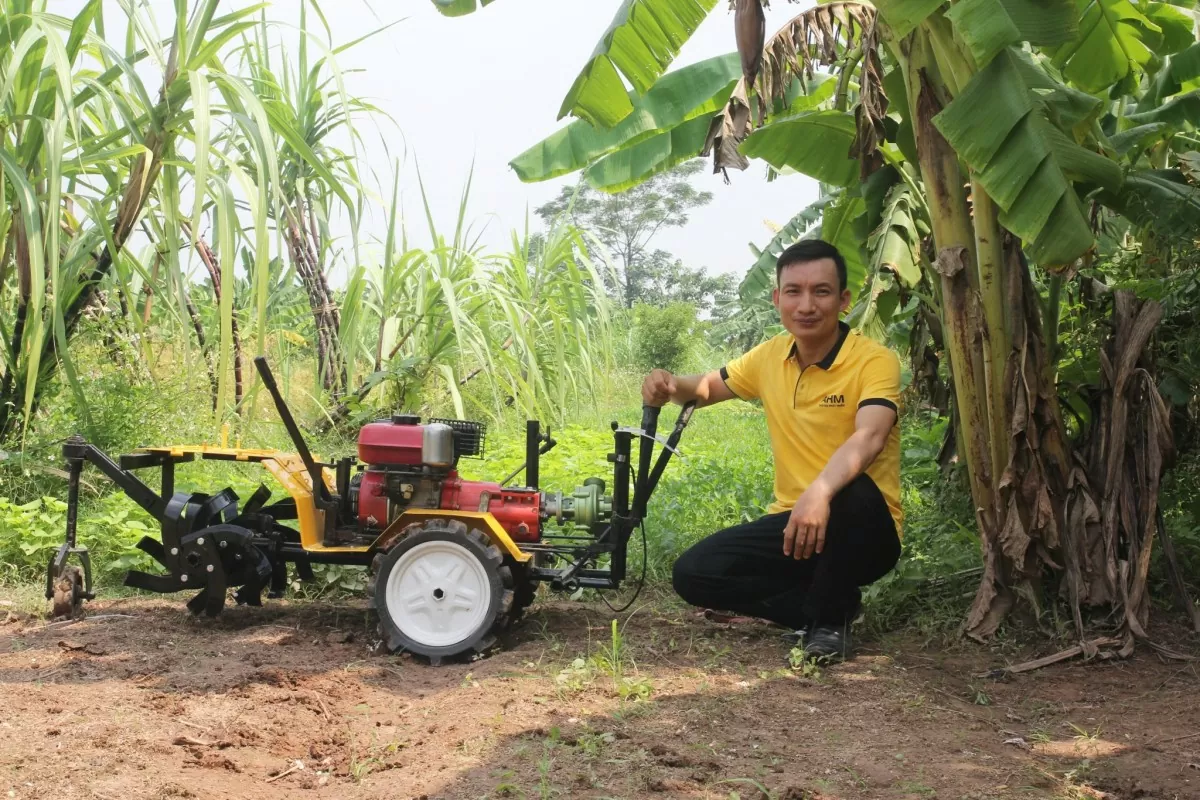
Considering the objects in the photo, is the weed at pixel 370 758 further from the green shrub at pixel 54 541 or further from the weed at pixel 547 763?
the green shrub at pixel 54 541

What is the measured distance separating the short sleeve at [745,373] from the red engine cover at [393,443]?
1.13 meters

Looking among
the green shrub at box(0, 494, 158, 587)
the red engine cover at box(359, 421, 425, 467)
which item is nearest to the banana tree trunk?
the red engine cover at box(359, 421, 425, 467)

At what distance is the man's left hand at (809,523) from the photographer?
341cm

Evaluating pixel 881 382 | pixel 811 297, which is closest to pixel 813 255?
pixel 811 297

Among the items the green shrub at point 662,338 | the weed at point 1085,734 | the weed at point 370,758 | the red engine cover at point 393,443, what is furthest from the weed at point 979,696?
the green shrub at point 662,338

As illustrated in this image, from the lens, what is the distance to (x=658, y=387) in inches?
153

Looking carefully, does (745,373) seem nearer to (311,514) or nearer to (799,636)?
(799,636)

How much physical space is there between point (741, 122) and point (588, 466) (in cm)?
259

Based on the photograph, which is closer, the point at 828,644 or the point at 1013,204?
the point at 1013,204

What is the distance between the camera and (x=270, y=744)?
2.88 meters

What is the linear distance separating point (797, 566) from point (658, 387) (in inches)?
31.4

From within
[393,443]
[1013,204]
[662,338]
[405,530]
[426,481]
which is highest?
[662,338]

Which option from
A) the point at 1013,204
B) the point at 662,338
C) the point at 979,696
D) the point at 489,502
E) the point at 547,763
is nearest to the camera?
the point at 547,763

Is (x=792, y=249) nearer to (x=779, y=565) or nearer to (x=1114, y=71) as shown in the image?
(x=779, y=565)
